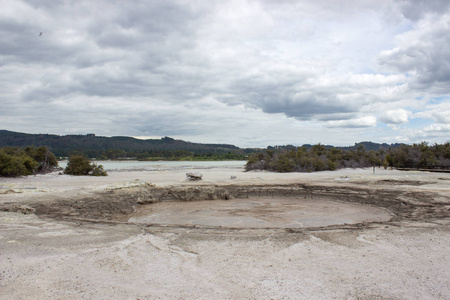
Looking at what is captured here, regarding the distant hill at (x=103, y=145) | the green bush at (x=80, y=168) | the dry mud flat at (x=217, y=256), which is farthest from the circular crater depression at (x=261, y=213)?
the distant hill at (x=103, y=145)

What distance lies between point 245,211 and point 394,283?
8306 millimetres

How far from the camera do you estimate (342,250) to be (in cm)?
610

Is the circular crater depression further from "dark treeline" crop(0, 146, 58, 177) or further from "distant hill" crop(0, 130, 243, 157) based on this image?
"distant hill" crop(0, 130, 243, 157)

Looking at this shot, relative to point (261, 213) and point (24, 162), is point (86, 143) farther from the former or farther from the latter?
point (261, 213)

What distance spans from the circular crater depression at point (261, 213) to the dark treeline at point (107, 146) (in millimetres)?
64586

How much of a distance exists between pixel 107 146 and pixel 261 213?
12341cm

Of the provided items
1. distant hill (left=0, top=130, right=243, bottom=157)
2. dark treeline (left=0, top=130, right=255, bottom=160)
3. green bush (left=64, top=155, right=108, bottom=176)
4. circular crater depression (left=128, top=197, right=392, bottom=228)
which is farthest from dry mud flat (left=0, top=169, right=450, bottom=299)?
distant hill (left=0, top=130, right=243, bottom=157)

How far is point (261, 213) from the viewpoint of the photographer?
39.9 ft

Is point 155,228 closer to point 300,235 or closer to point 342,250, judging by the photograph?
point 300,235

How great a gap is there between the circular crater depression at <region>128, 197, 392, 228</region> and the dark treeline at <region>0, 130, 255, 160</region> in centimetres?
6459

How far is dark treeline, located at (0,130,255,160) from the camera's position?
321 feet

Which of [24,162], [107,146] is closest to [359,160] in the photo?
[24,162]

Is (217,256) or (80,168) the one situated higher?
(80,168)

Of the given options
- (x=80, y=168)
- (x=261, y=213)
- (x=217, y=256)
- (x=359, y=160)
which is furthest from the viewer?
(x=359, y=160)
